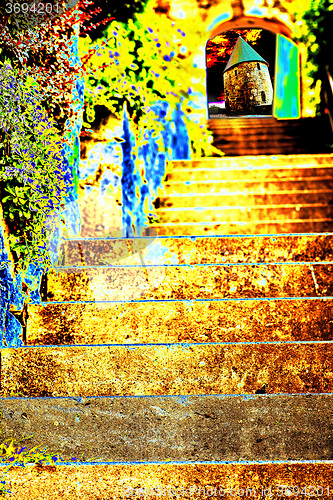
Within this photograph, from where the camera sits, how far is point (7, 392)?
6.26ft

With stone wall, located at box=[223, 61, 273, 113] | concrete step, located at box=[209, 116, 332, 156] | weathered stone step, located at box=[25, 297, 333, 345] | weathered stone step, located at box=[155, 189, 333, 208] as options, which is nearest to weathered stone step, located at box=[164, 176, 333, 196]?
weathered stone step, located at box=[155, 189, 333, 208]

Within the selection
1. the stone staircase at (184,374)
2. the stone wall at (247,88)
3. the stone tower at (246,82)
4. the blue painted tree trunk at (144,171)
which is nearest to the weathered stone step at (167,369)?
the stone staircase at (184,374)

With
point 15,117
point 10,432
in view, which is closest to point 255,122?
point 15,117

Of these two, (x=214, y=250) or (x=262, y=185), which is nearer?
(x=214, y=250)

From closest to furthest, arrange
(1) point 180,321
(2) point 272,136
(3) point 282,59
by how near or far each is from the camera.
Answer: (1) point 180,321, (2) point 272,136, (3) point 282,59

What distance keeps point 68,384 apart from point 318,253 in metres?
1.62

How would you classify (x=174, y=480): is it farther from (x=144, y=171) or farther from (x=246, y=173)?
(x=246, y=173)

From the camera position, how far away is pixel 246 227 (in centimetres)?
361

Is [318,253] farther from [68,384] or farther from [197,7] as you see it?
[197,7]

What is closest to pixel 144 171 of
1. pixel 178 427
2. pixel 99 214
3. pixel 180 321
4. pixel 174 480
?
pixel 99 214

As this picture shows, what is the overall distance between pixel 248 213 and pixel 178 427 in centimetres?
232

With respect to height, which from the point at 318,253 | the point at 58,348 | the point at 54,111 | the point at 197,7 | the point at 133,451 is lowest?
the point at 133,451

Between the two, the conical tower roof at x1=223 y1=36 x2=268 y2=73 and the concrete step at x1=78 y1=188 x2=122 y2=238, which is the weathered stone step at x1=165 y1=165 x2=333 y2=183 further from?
the conical tower roof at x1=223 y1=36 x2=268 y2=73

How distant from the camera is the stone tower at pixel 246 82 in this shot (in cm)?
1460
